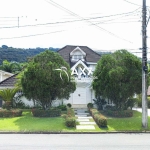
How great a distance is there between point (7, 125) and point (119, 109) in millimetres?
9274

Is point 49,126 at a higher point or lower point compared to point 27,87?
lower

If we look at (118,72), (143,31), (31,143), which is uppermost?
(143,31)

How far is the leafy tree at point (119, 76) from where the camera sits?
17828mm

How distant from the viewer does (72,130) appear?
1425cm

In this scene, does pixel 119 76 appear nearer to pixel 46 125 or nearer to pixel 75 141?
pixel 46 125

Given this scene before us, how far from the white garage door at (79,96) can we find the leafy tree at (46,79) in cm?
539

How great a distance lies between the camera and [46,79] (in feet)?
60.5

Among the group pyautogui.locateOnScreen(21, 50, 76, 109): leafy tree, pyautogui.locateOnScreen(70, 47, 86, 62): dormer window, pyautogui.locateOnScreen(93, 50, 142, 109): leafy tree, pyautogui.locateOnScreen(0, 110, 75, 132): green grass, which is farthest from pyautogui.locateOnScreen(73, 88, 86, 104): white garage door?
pyautogui.locateOnScreen(0, 110, 75, 132): green grass

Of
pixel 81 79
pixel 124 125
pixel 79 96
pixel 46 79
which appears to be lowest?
pixel 124 125

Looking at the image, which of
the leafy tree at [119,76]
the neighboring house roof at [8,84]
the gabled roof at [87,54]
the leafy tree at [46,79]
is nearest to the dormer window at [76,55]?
the gabled roof at [87,54]

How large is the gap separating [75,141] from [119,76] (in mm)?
7592

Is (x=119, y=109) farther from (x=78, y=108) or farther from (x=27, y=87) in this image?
(x=27, y=87)

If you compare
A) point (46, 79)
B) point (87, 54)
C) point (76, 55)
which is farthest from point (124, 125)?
point (87, 54)

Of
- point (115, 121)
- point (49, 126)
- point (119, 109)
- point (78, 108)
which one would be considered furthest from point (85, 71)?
point (49, 126)
